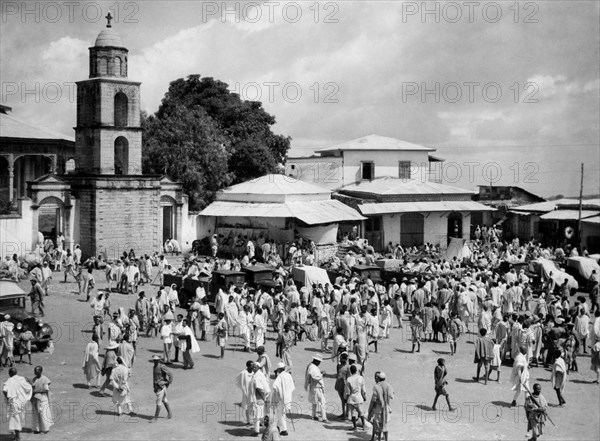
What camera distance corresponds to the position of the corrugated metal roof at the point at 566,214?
4203 centimetres

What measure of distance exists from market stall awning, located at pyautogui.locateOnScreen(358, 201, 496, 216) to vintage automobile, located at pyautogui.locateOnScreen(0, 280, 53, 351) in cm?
2481

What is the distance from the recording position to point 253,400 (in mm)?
14367

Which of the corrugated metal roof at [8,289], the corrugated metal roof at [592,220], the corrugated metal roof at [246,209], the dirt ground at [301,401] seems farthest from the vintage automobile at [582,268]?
the corrugated metal roof at [8,289]

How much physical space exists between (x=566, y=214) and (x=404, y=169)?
526 inches

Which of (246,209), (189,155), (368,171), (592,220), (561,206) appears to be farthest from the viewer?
(368,171)

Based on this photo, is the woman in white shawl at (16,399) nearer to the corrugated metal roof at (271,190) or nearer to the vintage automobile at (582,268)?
the vintage automobile at (582,268)

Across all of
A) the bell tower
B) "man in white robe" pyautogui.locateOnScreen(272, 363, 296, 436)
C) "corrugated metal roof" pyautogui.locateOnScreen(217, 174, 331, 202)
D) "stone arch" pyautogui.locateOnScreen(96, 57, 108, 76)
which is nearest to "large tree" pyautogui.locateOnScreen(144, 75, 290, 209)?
"corrugated metal roof" pyautogui.locateOnScreen(217, 174, 331, 202)

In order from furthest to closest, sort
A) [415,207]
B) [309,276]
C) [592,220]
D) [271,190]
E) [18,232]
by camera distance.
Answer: [415,207]
[592,220]
[271,190]
[18,232]
[309,276]

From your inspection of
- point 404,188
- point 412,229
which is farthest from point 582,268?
point 404,188

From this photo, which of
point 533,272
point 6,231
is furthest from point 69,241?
point 533,272

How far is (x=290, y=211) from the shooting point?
37.1 m

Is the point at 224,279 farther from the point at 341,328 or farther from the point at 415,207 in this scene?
the point at 415,207

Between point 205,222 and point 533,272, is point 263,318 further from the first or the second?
point 205,222

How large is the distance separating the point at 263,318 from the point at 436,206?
2626 centimetres
